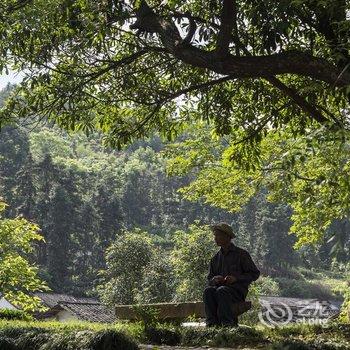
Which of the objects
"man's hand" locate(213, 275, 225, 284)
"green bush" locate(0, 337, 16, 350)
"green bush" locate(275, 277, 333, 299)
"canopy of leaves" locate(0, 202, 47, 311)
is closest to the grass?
"green bush" locate(0, 337, 16, 350)

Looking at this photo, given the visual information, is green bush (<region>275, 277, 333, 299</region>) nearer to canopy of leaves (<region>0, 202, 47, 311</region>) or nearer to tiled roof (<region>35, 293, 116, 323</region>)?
tiled roof (<region>35, 293, 116, 323</region>)

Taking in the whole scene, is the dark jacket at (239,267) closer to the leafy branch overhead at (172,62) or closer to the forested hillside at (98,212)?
the leafy branch overhead at (172,62)

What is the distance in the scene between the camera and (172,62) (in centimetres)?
1135

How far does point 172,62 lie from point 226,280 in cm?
455

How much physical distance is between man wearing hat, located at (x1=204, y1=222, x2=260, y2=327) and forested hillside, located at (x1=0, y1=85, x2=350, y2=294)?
45071 millimetres

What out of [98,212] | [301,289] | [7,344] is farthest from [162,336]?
[301,289]

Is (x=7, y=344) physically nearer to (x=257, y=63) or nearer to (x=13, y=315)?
(x=257, y=63)

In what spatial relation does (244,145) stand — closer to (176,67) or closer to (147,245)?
(176,67)

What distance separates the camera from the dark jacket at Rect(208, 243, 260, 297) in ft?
30.5

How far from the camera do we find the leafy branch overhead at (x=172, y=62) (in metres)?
8.00

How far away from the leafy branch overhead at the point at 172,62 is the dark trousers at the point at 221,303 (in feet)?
10.2

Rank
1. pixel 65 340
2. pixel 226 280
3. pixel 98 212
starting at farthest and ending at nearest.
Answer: pixel 98 212 → pixel 226 280 → pixel 65 340

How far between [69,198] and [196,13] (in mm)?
71008

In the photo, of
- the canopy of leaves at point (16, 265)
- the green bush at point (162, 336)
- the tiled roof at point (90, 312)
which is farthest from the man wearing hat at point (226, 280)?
the tiled roof at point (90, 312)
